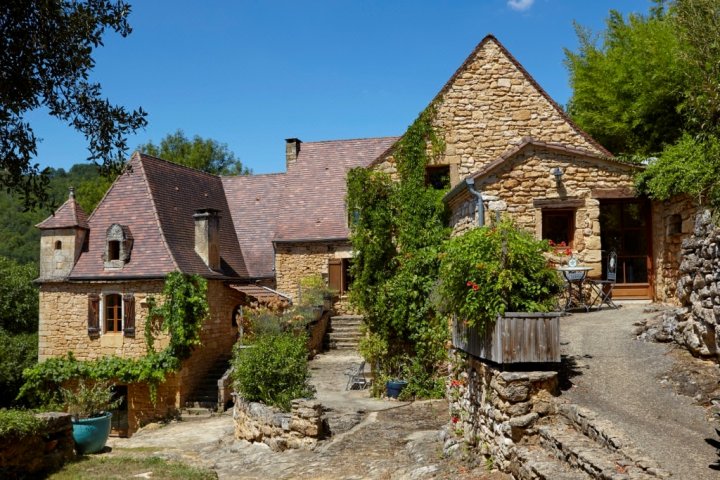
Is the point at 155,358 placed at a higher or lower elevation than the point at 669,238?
lower

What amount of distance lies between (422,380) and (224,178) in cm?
1533

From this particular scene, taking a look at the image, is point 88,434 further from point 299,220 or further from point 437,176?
point 299,220

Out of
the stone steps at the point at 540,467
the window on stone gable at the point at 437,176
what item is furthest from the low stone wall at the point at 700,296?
the window on stone gable at the point at 437,176

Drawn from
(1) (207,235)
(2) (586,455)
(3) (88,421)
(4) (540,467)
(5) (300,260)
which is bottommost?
(3) (88,421)

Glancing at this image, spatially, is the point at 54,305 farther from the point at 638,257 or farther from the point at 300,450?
the point at 638,257

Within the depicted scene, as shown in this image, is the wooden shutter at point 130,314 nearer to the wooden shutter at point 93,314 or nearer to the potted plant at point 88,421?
the wooden shutter at point 93,314

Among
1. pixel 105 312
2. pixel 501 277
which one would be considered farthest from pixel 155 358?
pixel 501 277

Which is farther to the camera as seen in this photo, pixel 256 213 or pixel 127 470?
pixel 256 213

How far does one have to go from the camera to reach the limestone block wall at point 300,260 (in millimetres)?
21547

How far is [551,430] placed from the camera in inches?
257

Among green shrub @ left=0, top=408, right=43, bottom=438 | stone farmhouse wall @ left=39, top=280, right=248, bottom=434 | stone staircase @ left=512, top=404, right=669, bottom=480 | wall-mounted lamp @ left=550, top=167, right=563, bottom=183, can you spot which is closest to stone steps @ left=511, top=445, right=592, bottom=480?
stone staircase @ left=512, top=404, right=669, bottom=480

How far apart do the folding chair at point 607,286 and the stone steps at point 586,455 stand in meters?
5.80

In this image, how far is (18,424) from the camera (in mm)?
9516

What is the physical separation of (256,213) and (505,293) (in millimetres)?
17601
